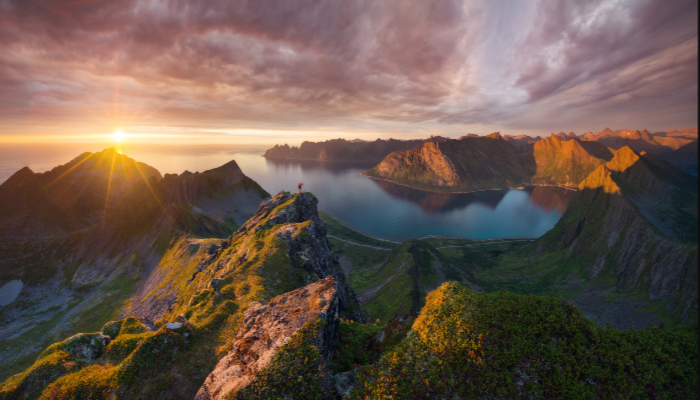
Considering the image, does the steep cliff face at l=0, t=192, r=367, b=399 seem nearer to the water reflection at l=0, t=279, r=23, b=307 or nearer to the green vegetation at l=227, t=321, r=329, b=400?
the green vegetation at l=227, t=321, r=329, b=400

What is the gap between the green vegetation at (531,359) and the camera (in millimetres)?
11422

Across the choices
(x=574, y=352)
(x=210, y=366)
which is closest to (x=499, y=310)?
(x=574, y=352)

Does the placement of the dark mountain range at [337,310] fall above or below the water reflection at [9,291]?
above

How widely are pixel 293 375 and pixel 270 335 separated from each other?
4.03 m

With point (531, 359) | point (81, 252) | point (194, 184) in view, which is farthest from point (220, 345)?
point (194, 184)

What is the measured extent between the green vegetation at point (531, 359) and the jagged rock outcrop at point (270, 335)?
452cm

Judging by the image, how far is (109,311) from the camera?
210ft

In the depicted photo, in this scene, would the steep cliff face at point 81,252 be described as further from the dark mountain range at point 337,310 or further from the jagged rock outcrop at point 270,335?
the jagged rock outcrop at point 270,335

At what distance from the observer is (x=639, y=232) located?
7981 centimetres

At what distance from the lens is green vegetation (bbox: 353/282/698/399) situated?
11422 mm

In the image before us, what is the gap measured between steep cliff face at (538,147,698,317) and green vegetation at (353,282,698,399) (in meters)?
72.6

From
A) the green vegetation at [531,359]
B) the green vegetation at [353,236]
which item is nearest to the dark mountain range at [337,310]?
the green vegetation at [531,359]

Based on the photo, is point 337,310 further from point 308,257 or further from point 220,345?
point 308,257

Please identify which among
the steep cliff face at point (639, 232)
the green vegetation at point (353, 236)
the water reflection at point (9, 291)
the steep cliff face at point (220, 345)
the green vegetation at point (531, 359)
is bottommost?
the green vegetation at point (353, 236)
